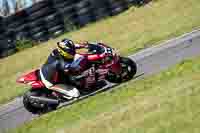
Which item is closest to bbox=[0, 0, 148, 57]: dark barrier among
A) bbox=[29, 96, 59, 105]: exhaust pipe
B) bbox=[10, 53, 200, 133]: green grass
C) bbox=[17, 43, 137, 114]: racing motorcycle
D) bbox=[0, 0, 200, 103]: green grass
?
bbox=[0, 0, 200, 103]: green grass

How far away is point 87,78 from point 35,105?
1387mm

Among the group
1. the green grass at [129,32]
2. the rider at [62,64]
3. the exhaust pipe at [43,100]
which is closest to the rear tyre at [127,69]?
the rider at [62,64]

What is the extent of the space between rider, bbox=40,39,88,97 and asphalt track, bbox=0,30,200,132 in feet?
2.48

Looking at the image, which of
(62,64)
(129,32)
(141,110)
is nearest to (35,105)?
(62,64)

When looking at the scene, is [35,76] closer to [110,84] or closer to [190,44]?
[110,84]

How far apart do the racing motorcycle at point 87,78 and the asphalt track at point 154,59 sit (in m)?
0.29

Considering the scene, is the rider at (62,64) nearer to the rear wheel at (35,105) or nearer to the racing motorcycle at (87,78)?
the racing motorcycle at (87,78)

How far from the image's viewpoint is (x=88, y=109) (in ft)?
37.8

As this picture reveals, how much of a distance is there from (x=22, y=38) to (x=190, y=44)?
33.8 feet

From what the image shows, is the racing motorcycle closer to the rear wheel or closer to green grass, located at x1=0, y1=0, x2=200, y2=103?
the rear wheel

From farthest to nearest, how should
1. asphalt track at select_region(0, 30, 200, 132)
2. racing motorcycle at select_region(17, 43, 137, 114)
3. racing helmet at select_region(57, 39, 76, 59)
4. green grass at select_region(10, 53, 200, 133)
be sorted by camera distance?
asphalt track at select_region(0, 30, 200, 132), racing motorcycle at select_region(17, 43, 137, 114), racing helmet at select_region(57, 39, 76, 59), green grass at select_region(10, 53, 200, 133)

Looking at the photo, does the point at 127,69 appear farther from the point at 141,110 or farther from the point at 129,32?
the point at 129,32

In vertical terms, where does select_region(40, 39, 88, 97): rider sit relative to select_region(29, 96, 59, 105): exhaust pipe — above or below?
above

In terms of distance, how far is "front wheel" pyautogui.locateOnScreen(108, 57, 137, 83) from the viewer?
1312cm
